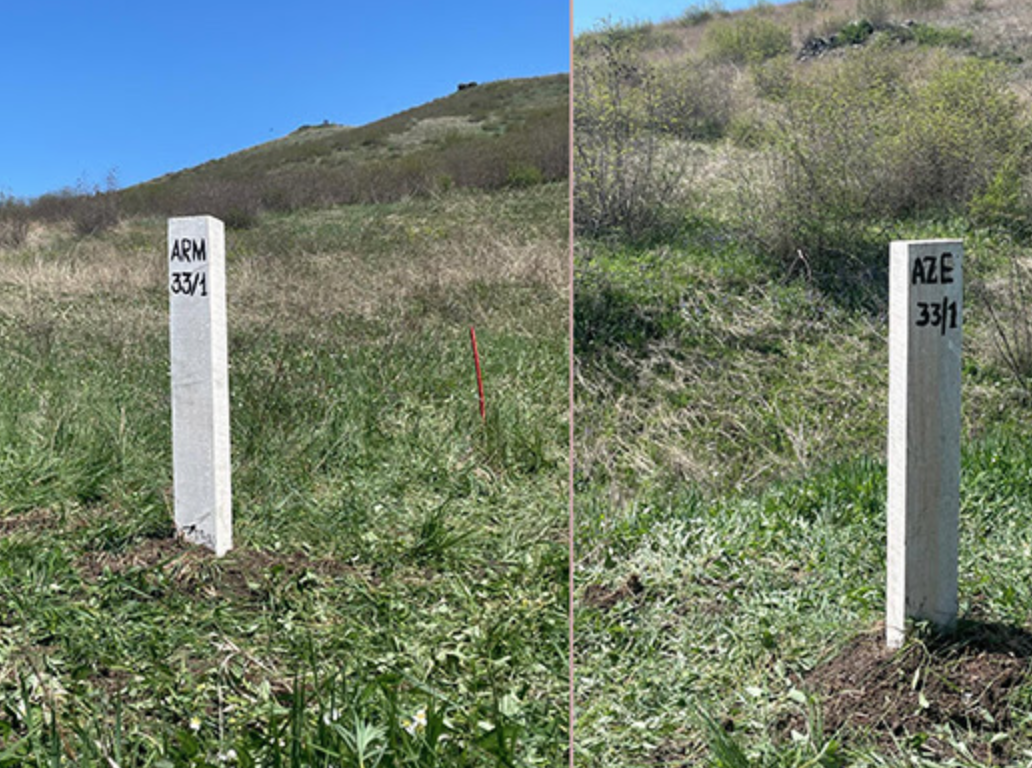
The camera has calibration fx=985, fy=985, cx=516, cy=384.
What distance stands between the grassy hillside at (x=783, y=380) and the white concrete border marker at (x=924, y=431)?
127 mm

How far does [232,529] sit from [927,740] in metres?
2.08

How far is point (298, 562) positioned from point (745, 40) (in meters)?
8.44

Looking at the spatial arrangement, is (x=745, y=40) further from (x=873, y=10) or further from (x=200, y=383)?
(x=200, y=383)

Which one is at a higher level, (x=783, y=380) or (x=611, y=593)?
(x=783, y=380)

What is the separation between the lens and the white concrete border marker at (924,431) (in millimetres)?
1898

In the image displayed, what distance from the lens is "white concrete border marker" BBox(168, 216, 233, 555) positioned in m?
2.87

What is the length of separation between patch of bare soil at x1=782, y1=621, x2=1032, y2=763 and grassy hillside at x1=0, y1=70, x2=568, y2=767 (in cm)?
56

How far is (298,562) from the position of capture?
2.89 meters

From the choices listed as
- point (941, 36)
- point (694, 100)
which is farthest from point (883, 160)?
point (941, 36)

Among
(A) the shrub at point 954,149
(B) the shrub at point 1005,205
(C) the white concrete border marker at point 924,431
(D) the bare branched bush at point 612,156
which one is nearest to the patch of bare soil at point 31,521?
(C) the white concrete border marker at point 924,431

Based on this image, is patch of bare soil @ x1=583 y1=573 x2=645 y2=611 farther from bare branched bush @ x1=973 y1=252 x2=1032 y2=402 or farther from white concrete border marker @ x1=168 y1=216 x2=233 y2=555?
bare branched bush @ x1=973 y1=252 x2=1032 y2=402

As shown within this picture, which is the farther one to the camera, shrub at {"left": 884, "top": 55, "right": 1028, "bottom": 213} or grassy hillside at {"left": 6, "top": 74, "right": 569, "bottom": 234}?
grassy hillside at {"left": 6, "top": 74, "right": 569, "bottom": 234}

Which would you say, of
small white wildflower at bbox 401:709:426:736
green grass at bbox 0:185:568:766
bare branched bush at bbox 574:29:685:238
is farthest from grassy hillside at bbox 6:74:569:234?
small white wildflower at bbox 401:709:426:736

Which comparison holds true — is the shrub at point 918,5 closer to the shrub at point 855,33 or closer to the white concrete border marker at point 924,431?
the shrub at point 855,33
